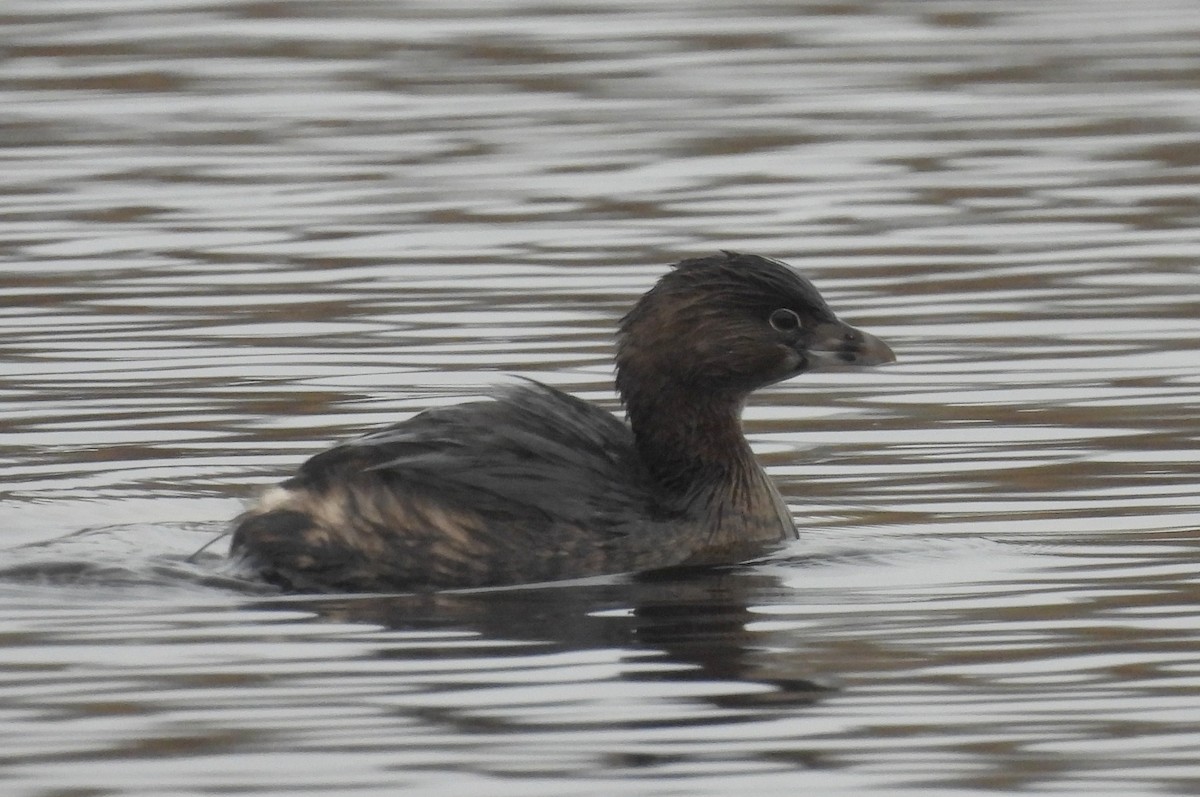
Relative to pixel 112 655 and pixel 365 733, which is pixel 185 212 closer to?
pixel 112 655

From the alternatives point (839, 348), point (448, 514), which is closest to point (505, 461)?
point (448, 514)

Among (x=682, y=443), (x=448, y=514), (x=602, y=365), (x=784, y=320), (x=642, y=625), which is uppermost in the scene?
(x=784, y=320)

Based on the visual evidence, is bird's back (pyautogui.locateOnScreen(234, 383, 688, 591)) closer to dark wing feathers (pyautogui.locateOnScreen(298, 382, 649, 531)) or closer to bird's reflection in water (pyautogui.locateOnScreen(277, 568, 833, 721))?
dark wing feathers (pyautogui.locateOnScreen(298, 382, 649, 531))

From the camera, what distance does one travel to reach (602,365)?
454 inches

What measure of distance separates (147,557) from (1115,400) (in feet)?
11.8

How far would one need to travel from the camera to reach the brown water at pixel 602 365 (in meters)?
6.81

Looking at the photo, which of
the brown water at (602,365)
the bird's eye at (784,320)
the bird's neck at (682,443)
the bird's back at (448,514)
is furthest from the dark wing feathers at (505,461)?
the bird's eye at (784,320)

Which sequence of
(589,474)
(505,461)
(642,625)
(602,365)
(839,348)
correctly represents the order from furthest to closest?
(602,365)
(839,348)
(589,474)
(505,461)
(642,625)

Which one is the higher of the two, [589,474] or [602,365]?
[602,365]

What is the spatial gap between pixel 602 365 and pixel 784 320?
2.18m

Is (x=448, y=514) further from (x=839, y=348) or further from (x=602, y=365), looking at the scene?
(x=602, y=365)

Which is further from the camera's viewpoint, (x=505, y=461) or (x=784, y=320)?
(x=784, y=320)

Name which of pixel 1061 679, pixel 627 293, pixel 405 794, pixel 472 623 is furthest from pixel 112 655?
pixel 627 293

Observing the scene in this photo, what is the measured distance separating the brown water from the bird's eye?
0.57 m
